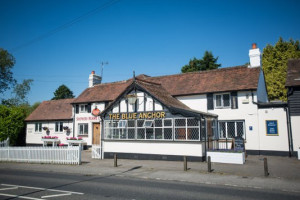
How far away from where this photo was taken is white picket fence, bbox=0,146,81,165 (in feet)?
54.5

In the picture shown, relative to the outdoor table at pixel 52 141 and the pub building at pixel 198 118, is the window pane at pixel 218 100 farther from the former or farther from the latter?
the outdoor table at pixel 52 141

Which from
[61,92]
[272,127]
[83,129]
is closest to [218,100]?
[272,127]

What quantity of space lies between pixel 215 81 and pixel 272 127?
6.67 meters

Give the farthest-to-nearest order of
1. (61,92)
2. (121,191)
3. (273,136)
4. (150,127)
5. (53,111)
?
(61,92) < (53,111) < (273,136) < (150,127) < (121,191)

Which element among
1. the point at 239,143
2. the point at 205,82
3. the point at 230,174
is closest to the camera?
the point at 230,174

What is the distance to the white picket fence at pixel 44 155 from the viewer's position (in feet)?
54.5

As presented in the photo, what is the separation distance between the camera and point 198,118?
16609 mm

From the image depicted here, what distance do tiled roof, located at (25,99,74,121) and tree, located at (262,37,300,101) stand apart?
28.2m

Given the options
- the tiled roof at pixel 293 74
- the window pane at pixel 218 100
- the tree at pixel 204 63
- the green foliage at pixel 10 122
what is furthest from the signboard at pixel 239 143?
the tree at pixel 204 63

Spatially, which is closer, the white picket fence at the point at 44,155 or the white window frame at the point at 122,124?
the white picket fence at the point at 44,155

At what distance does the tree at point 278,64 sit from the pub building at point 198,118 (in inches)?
513

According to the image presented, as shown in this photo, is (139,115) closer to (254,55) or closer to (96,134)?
(96,134)

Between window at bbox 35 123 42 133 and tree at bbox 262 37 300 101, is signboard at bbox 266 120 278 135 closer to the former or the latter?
tree at bbox 262 37 300 101

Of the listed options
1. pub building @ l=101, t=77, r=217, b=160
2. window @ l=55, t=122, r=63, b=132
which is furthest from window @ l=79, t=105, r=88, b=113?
pub building @ l=101, t=77, r=217, b=160
